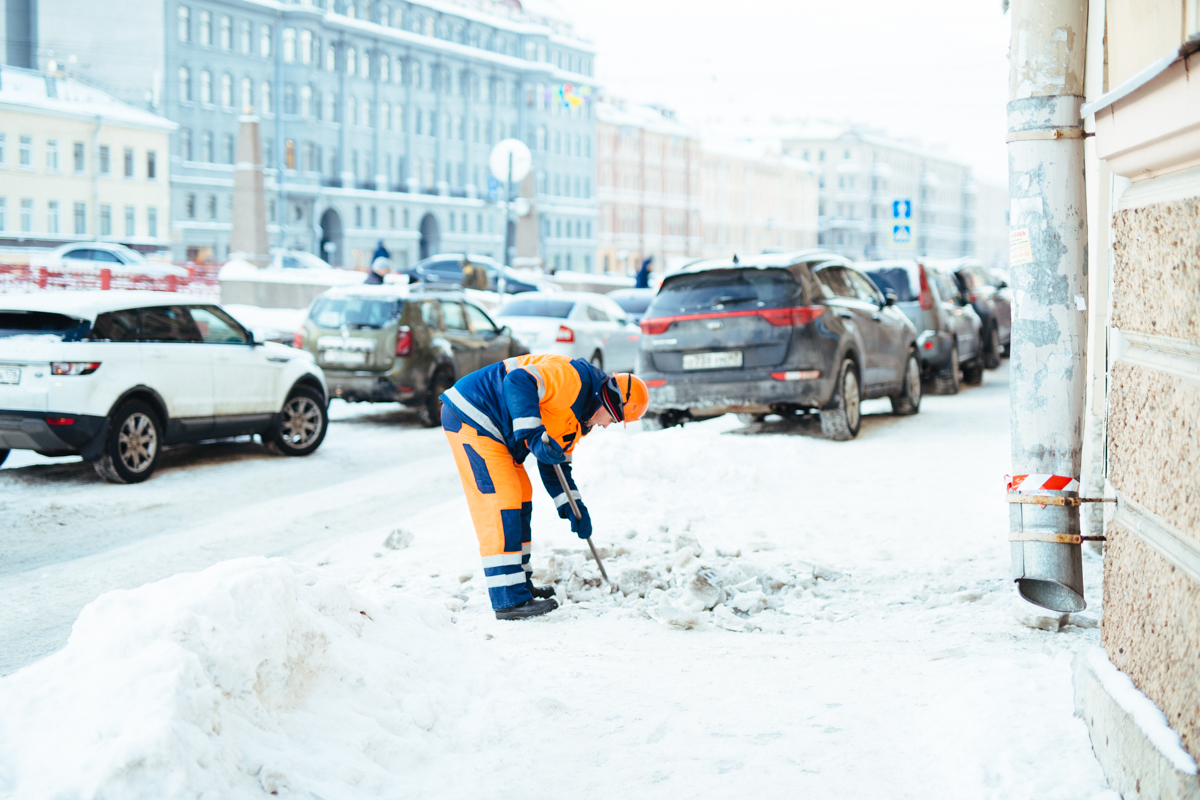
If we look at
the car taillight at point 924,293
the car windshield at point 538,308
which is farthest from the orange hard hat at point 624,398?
the car windshield at point 538,308

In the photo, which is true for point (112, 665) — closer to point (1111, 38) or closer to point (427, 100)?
point (1111, 38)

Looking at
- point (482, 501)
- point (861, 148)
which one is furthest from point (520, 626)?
point (861, 148)

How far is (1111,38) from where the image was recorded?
472 cm

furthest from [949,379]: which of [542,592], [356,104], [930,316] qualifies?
[356,104]

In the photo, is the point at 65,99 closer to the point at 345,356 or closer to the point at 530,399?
the point at 345,356

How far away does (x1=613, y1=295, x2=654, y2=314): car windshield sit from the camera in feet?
94.1

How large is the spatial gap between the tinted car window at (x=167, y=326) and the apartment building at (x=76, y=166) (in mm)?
51371

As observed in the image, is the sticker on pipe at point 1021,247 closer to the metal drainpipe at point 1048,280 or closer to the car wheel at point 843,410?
the metal drainpipe at point 1048,280

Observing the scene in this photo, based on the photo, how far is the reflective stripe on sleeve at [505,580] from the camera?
618 cm

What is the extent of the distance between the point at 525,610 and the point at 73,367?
553cm

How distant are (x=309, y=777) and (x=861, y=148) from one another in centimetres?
15011

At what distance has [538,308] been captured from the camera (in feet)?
66.0

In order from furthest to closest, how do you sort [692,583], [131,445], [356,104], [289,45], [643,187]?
[643,187]
[356,104]
[289,45]
[131,445]
[692,583]

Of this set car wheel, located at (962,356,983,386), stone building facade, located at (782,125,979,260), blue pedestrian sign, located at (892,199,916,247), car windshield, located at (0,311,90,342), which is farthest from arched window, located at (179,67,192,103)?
stone building facade, located at (782,125,979,260)
